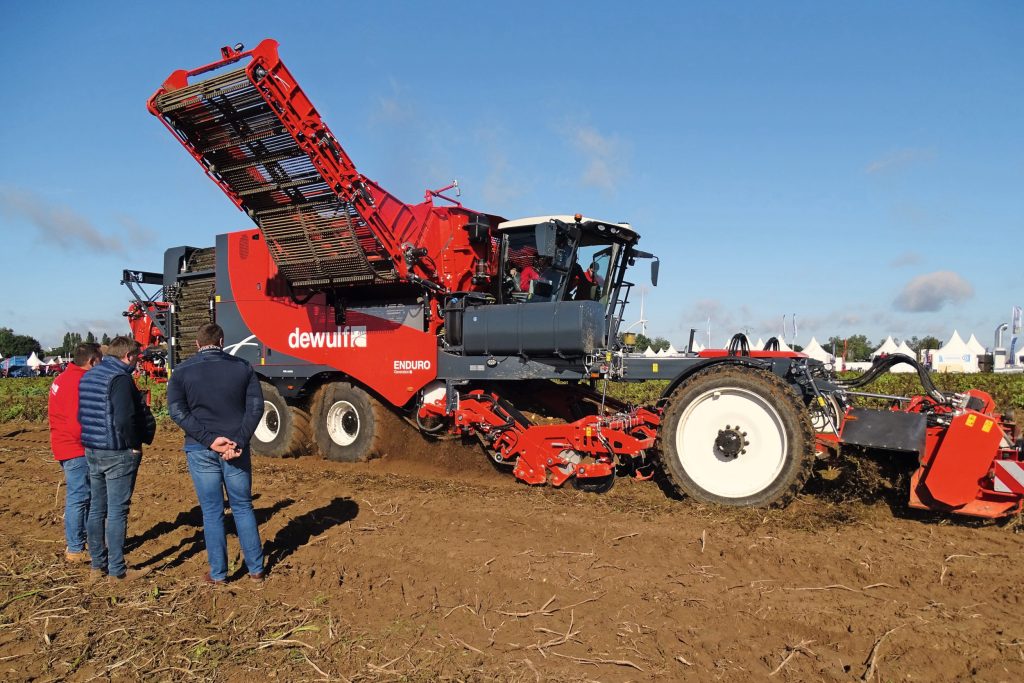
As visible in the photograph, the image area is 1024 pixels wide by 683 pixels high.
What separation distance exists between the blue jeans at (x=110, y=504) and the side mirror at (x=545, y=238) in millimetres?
4155

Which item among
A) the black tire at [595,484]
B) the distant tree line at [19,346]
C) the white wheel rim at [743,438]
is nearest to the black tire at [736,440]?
the white wheel rim at [743,438]

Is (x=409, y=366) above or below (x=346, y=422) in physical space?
above

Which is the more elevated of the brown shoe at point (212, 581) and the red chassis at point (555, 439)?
the red chassis at point (555, 439)

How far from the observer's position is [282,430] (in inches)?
368

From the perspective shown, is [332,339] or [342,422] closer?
[332,339]

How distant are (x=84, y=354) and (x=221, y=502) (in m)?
1.79

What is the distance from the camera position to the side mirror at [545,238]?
6938mm

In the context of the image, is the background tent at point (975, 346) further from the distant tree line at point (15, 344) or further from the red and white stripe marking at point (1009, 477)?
the distant tree line at point (15, 344)

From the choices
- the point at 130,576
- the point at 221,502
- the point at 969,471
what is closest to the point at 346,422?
the point at 130,576

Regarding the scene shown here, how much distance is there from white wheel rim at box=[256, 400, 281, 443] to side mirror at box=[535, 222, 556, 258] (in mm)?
4819

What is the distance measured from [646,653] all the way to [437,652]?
1.02 meters

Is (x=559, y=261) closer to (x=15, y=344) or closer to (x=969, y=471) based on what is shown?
(x=969, y=471)

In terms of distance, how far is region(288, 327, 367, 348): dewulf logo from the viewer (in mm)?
8477

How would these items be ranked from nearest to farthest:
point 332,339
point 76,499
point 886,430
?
point 76,499, point 886,430, point 332,339
